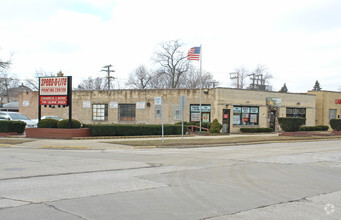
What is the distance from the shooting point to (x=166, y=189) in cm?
773

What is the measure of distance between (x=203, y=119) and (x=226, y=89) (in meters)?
3.80

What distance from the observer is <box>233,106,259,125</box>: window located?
109ft

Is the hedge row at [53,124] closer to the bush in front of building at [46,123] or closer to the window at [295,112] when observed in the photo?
the bush in front of building at [46,123]

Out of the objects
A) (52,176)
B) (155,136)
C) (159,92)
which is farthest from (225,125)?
(52,176)

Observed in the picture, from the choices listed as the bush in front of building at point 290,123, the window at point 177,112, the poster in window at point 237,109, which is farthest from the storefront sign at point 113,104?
the bush in front of building at point 290,123

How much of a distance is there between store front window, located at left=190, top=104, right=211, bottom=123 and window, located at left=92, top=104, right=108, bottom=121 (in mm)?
9843

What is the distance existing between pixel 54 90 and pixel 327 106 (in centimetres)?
3321

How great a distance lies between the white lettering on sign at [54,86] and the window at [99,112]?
40.6 ft

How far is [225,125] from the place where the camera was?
3272 centimetres

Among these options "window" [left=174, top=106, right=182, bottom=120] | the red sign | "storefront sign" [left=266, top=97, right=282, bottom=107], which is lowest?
"window" [left=174, top=106, right=182, bottom=120]

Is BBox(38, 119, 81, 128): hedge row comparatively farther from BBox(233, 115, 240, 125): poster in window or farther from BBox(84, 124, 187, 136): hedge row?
BBox(233, 115, 240, 125): poster in window

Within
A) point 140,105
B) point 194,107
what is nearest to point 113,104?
point 140,105

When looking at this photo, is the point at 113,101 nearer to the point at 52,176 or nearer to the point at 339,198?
the point at 52,176

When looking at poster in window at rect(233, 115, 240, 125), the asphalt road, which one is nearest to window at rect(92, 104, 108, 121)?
poster in window at rect(233, 115, 240, 125)
